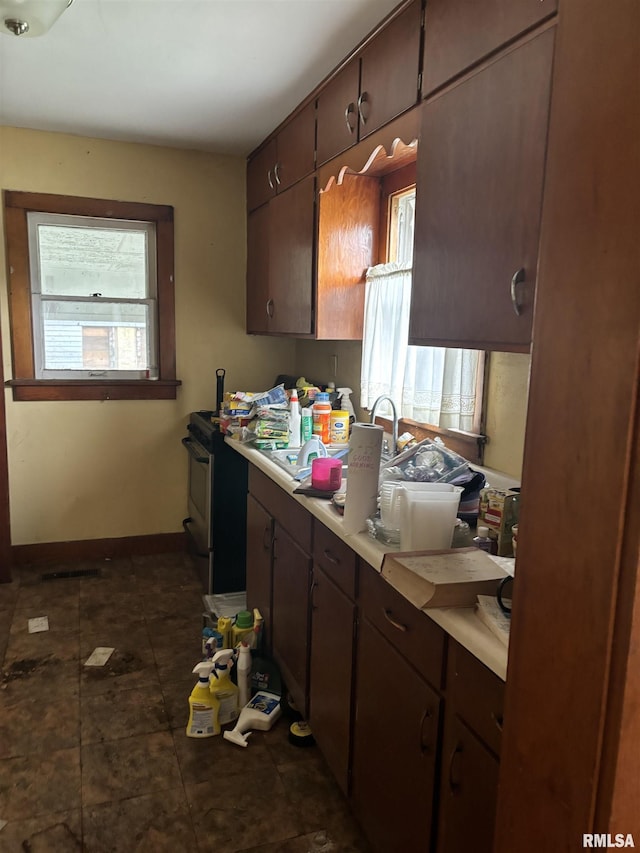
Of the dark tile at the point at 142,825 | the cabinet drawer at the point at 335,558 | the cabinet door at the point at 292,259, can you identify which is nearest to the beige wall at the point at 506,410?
the cabinet drawer at the point at 335,558

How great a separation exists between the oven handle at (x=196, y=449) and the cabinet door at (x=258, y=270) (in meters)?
0.74

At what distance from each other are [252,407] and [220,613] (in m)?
1.00

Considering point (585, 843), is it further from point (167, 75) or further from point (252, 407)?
point (167, 75)

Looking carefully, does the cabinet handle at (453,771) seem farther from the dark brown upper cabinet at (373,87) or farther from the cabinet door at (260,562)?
the dark brown upper cabinet at (373,87)

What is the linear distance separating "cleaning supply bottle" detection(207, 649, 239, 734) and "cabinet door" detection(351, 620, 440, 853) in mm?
672

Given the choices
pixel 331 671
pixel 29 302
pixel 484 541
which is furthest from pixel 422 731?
pixel 29 302

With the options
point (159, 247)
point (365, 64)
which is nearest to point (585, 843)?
point (365, 64)

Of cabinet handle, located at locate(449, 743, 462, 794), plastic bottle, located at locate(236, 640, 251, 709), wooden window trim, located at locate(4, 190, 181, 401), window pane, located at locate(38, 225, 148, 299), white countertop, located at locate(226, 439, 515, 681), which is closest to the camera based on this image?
white countertop, located at locate(226, 439, 515, 681)

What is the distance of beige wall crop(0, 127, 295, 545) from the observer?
3.40m

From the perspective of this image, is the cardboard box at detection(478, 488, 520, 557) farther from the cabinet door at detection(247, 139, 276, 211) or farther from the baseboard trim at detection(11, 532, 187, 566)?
the baseboard trim at detection(11, 532, 187, 566)

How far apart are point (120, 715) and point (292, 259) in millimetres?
2084

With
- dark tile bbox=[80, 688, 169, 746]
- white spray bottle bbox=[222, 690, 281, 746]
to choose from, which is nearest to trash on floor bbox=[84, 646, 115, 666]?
dark tile bbox=[80, 688, 169, 746]

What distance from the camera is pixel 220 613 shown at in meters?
2.92

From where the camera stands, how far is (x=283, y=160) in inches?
118
